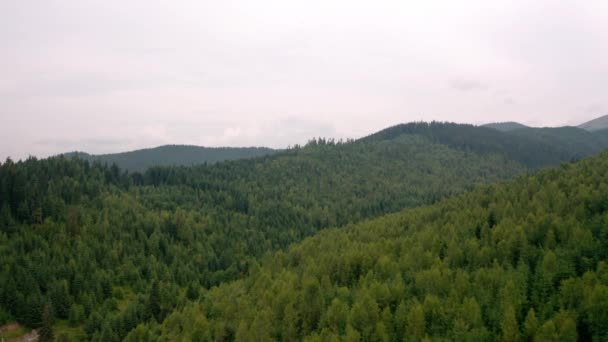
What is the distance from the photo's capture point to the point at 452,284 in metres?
84.3

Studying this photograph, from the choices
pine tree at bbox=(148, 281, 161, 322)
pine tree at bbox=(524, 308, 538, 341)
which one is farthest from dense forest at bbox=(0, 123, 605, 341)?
pine tree at bbox=(524, 308, 538, 341)

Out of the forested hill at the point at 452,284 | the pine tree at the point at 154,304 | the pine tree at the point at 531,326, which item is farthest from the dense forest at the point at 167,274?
the pine tree at the point at 531,326

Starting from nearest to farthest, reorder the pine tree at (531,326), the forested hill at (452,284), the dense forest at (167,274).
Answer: the pine tree at (531,326) < the forested hill at (452,284) < the dense forest at (167,274)

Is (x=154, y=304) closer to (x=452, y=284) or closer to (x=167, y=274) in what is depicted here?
(x=167, y=274)

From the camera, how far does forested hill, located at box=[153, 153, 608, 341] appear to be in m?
68.9

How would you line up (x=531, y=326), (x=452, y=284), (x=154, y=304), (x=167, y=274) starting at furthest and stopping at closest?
1. (x=167, y=274)
2. (x=154, y=304)
3. (x=452, y=284)
4. (x=531, y=326)

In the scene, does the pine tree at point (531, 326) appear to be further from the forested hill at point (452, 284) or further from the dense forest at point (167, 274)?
the dense forest at point (167, 274)

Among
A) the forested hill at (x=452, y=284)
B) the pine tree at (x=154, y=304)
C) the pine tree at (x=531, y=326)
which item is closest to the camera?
the pine tree at (x=531, y=326)

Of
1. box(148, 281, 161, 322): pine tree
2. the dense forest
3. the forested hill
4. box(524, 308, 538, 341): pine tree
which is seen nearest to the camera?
box(524, 308, 538, 341): pine tree

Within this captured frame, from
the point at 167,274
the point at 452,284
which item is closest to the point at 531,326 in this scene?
the point at 452,284

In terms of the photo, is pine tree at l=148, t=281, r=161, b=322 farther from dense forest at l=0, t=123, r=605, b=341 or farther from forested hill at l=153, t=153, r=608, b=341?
forested hill at l=153, t=153, r=608, b=341

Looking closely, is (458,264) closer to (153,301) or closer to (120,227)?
(153,301)

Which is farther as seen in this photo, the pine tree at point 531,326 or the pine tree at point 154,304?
the pine tree at point 154,304

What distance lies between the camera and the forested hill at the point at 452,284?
6888 cm
